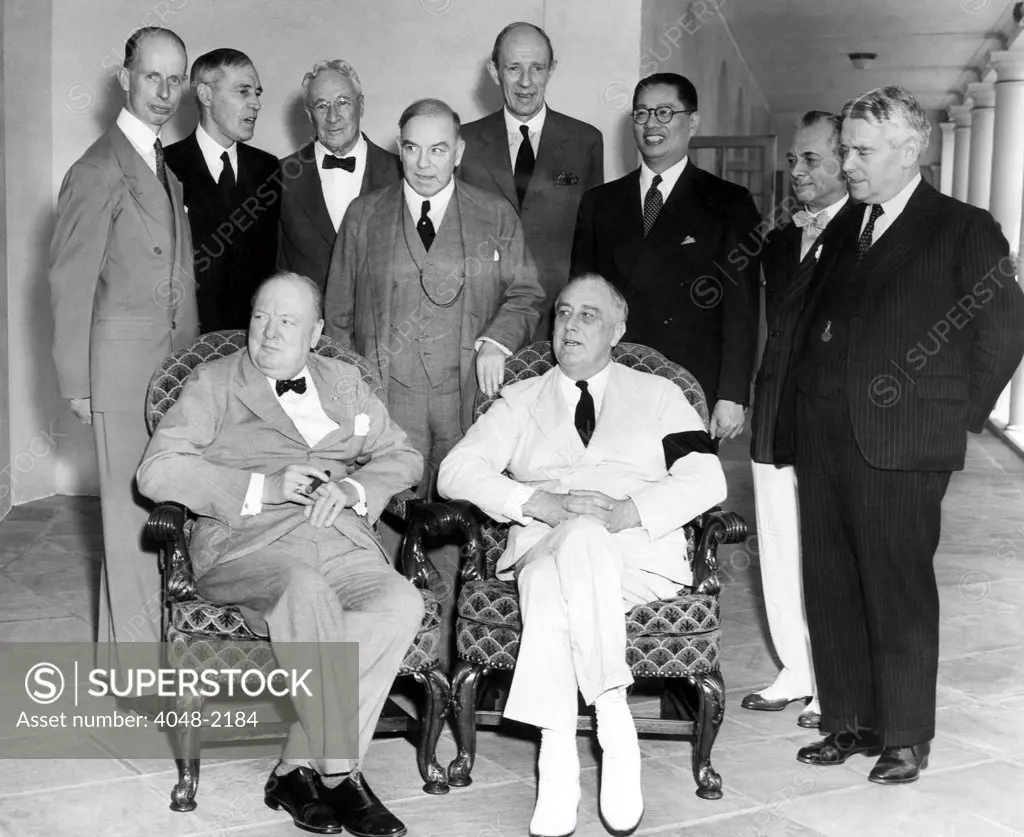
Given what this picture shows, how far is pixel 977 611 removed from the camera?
17.9 ft

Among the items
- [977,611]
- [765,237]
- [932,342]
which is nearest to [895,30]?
[977,611]

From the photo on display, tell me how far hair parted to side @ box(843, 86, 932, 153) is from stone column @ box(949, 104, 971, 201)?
12.9 metres

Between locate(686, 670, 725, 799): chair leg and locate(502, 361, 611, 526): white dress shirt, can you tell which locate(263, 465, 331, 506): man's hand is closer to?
locate(502, 361, 611, 526): white dress shirt

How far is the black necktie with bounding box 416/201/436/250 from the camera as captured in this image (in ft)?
13.0

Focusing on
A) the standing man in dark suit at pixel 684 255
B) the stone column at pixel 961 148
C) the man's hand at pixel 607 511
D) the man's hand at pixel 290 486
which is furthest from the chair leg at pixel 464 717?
the stone column at pixel 961 148

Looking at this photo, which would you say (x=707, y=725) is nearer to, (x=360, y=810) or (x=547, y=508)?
(x=547, y=508)

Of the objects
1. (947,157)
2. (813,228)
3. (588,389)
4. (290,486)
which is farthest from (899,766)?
(947,157)

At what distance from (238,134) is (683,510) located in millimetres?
2031

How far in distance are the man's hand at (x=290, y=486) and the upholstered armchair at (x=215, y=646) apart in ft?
0.75

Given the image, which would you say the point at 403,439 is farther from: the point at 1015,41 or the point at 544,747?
the point at 1015,41

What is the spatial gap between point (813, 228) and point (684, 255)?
0.42 meters

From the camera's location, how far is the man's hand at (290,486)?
11.0 ft

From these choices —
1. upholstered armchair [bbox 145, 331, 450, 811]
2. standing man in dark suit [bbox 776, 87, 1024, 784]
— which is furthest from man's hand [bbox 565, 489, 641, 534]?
standing man in dark suit [bbox 776, 87, 1024, 784]

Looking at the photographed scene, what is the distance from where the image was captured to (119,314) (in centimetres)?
381
